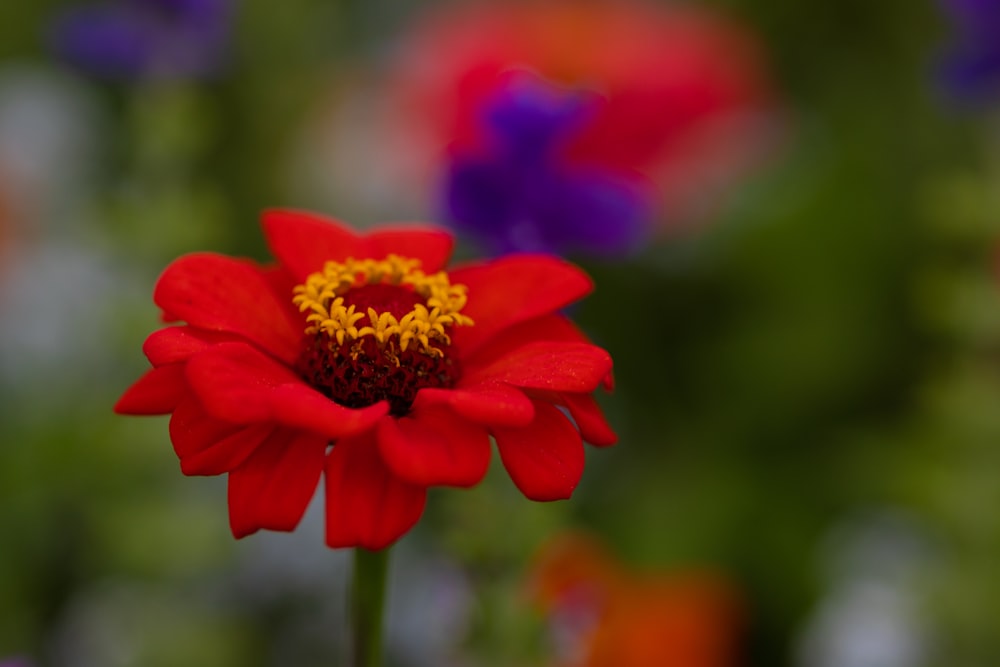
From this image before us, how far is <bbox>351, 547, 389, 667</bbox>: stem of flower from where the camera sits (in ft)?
1.78

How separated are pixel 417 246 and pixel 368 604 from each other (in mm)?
196

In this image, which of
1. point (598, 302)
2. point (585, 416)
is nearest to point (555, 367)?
point (585, 416)

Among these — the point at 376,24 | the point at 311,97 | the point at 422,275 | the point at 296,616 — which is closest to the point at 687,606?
the point at 296,616

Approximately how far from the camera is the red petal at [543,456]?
50 centimetres

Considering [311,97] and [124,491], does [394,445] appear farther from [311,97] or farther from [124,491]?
[311,97]

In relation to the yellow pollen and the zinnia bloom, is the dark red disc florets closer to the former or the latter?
the yellow pollen

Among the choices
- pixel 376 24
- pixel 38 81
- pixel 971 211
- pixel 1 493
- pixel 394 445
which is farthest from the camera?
pixel 376 24

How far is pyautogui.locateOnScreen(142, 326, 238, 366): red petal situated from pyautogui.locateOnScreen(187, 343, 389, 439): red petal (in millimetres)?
16

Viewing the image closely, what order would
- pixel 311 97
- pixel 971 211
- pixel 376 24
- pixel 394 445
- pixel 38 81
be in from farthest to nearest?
pixel 376 24, pixel 311 97, pixel 38 81, pixel 971 211, pixel 394 445

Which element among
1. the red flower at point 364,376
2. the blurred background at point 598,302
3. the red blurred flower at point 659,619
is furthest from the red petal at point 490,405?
the red blurred flower at point 659,619

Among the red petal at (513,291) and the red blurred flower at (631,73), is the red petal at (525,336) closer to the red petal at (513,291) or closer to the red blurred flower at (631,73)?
the red petal at (513,291)

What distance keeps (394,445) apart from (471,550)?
26 centimetres

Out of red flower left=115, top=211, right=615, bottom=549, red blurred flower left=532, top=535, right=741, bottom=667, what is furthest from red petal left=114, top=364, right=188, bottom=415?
red blurred flower left=532, top=535, right=741, bottom=667

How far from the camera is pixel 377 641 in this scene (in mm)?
550
